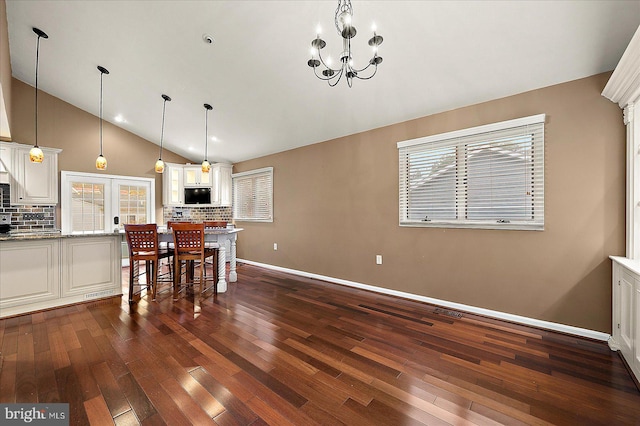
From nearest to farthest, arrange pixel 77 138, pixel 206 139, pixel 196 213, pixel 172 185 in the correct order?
pixel 77 138, pixel 206 139, pixel 172 185, pixel 196 213

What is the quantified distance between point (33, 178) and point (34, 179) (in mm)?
20

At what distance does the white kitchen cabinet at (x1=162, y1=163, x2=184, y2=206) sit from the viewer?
6.38 m

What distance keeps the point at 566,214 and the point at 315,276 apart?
11.4 feet

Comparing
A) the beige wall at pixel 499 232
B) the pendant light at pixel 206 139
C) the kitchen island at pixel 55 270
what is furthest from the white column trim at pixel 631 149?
the kitchen island at pixel 55 270

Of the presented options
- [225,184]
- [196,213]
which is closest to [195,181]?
[225,184]

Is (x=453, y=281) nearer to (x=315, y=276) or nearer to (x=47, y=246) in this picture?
(x=315, y=276)

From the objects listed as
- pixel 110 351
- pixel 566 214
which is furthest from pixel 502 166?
pixel 110 351

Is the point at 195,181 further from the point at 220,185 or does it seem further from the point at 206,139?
the point at 206,139

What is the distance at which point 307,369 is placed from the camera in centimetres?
207

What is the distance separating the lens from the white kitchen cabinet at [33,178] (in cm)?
450

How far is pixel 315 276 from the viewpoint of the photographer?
4844mm

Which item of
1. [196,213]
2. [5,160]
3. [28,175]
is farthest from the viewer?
[196,213]

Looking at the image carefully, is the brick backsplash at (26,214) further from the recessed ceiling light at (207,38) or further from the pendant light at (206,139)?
the recessed ceiling light at (207,38)

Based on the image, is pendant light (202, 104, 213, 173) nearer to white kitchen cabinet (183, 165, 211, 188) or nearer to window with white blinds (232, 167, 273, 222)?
white kitchen cabinet (183, 165, 211, 188)
